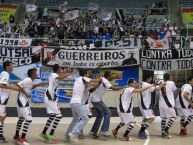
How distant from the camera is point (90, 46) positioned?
21.2 metres

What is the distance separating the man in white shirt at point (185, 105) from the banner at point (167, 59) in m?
5.91

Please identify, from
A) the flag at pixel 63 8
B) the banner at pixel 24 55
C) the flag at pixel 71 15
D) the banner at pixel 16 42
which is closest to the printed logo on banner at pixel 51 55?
the banner at pixel 24 55

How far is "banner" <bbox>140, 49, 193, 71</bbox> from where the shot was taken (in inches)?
812

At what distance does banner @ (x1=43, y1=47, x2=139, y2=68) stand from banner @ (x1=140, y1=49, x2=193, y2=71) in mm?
471

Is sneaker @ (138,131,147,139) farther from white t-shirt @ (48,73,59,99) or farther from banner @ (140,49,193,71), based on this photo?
banner @ (140,49,193,71)

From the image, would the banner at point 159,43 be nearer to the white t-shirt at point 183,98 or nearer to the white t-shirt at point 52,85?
the white t-shirt at point 183,98

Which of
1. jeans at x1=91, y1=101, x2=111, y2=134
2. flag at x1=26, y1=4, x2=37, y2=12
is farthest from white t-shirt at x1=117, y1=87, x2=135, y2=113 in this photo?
flag at x1=26, y1=4, x2=37, y2=12

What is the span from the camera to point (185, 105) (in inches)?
576

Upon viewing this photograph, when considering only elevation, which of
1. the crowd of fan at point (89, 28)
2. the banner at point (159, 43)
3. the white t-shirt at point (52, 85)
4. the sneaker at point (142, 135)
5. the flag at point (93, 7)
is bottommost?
the sneaker at point (142, 135)

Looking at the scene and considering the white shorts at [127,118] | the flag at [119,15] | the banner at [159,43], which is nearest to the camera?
the white shorts at [127,118]

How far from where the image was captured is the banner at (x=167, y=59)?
67.7ft

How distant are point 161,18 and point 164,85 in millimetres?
18574

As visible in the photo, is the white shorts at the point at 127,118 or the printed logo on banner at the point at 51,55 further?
the printed logo on banner at the point at 51,55

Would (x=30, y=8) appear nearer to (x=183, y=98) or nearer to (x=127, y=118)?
(x=183, y=98)
